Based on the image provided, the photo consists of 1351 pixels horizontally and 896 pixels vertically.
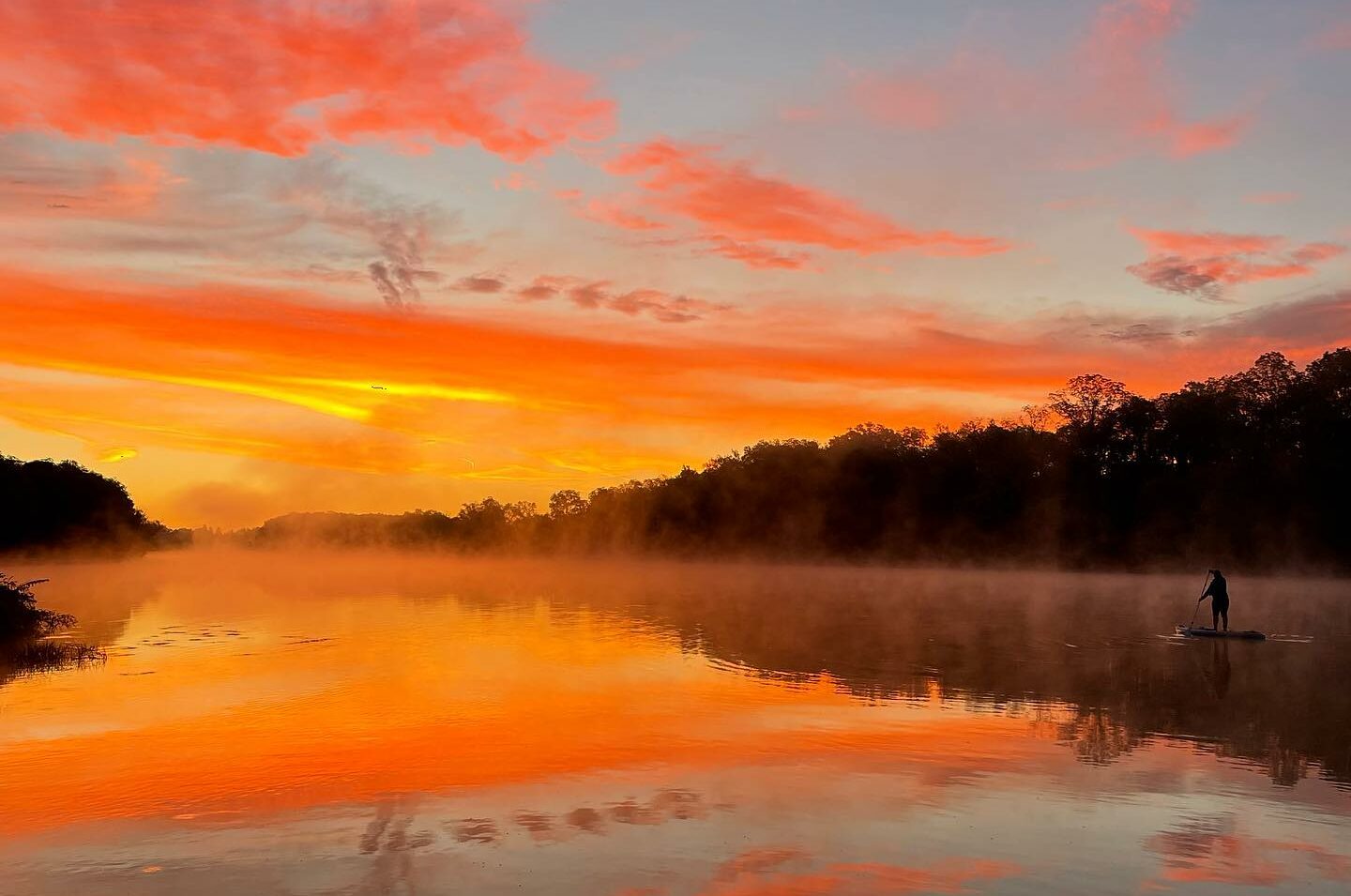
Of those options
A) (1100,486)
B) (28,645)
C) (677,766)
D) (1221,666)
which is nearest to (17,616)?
(28,645)

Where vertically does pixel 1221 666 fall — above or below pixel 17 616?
below

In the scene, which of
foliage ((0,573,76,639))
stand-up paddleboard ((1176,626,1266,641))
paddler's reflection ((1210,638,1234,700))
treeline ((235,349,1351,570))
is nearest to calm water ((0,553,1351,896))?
paddler's reflection ((1210,638,1234,700))

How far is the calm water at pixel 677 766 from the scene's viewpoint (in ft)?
41.9

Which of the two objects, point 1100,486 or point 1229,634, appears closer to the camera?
point 1229,634

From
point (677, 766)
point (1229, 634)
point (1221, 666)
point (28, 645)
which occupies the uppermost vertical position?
point (1229, 634)

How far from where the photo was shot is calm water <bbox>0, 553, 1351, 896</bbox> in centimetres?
1278

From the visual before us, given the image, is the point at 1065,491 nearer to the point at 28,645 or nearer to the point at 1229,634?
the point at 1229,634

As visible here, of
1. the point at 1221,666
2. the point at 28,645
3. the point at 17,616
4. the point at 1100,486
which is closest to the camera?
the point at 1221,666

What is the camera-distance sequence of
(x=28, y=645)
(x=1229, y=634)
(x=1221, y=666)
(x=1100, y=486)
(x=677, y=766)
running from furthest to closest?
1. (x=1100, y=486)
2. (x=1229, y=634)
3. (x=28, y=645)
4. (x=1221, y=666)
5. (x=677, y=766)

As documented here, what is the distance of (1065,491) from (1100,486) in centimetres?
383

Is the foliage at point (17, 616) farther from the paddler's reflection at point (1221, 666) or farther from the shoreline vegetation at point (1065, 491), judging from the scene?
the shoreline vegetation at point (1065, 491)

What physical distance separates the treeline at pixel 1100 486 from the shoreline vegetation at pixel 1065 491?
0.52ft

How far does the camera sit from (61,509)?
12975 centimetres

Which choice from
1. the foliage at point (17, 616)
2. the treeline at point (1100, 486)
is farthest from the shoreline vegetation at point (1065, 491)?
the foliage at point (17, 616)
